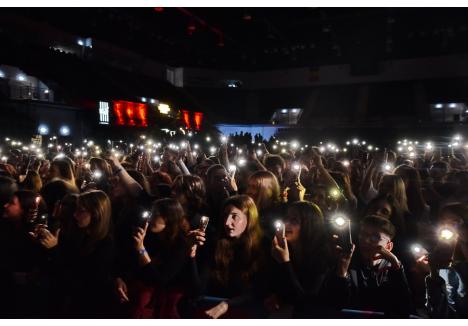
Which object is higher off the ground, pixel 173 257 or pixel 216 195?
pixel 216 195

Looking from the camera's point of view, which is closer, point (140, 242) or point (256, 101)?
point (140, 242)

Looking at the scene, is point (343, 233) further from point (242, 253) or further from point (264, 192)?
point (264, 192)

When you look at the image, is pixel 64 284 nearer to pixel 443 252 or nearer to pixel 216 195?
pixel 216 195

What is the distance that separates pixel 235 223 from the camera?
117 inches

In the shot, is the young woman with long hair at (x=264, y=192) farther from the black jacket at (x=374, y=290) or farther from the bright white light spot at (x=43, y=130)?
the bright white light spot at (x=43, y=130)

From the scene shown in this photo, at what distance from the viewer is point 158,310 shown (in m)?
2.82

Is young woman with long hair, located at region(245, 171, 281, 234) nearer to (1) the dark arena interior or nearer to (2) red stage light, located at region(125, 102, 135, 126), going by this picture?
(1) the dark arena interior

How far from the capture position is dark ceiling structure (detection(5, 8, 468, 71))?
59.1ft

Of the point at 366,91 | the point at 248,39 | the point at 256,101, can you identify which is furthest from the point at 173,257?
the point at 256,101

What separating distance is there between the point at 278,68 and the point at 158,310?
101ft

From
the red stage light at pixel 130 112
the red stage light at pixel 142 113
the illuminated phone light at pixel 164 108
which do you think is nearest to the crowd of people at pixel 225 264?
the red stage light at pixel 130 112

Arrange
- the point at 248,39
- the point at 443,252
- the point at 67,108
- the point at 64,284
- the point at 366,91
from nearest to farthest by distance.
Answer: the point at 443,252, the point at 64,284, the point at 67,108, the point at 248,39, the point at 366,91

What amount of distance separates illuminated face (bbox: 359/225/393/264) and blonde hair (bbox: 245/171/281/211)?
53.3 inches

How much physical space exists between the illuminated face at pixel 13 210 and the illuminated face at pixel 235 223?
188 centimetres
